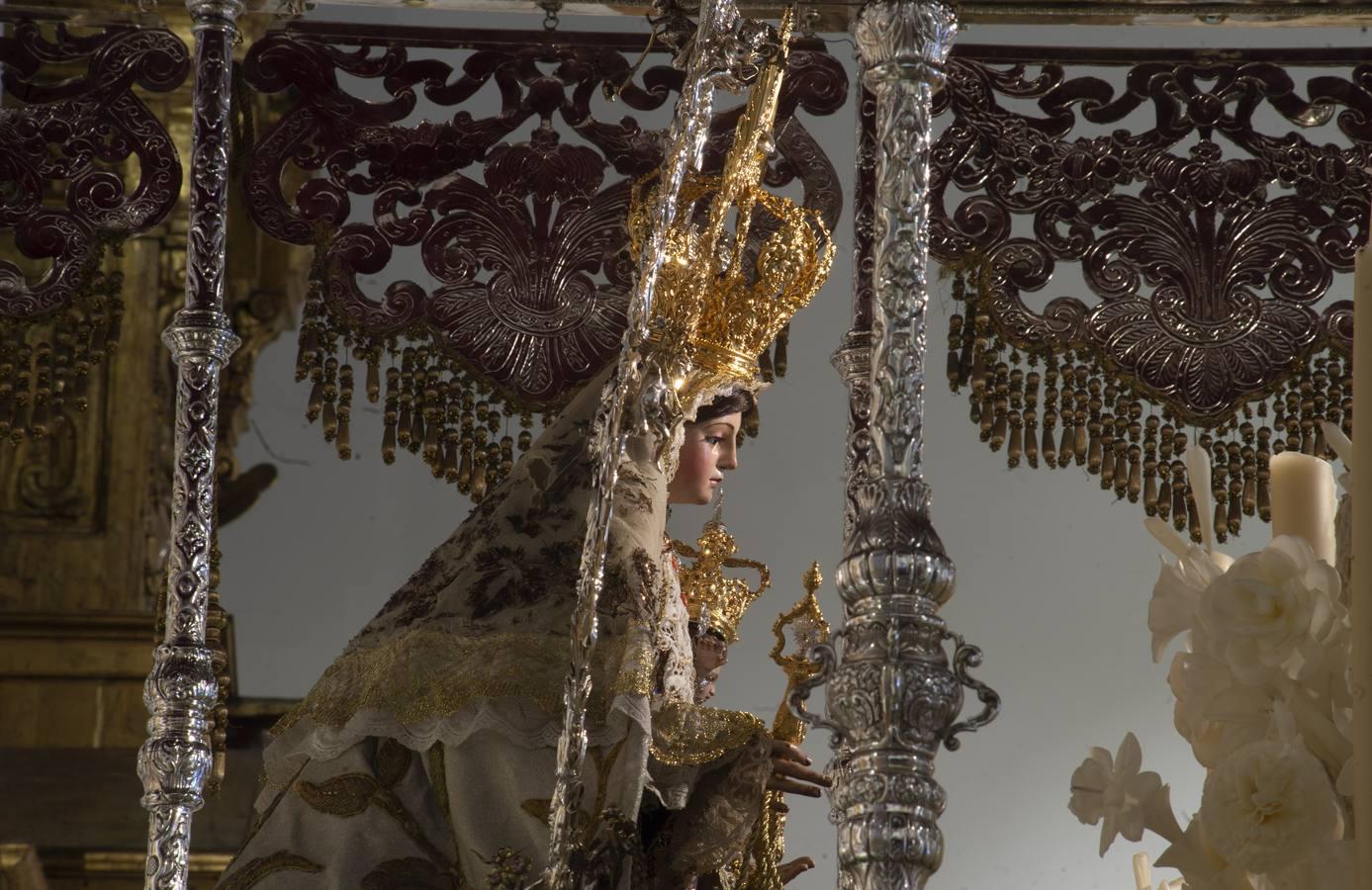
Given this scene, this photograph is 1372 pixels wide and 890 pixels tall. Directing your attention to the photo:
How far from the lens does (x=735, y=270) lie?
2.51 meters

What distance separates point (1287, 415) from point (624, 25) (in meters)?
2.07

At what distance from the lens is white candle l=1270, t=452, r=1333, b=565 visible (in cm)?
115

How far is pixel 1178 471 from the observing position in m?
2.95

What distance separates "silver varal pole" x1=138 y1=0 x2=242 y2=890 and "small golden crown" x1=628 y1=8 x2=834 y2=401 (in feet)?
1.95

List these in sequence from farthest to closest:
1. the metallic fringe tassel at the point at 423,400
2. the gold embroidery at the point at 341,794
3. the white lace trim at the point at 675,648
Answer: the metallic fringe tassel at the point at 423,400 → the white lace trim at the point at 675,648 → the gold embroidery at the point at 341,794

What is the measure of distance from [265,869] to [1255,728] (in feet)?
4.41

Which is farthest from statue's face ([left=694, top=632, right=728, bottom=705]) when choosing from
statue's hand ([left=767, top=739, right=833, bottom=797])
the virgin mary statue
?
statue's hand ([left=767, top=739, right=833, bottom=797])

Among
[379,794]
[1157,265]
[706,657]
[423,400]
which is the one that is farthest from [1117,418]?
[379,794]

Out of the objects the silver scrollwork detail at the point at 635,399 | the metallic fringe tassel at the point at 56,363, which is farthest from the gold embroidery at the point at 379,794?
the metallic fringe tassel at the point at 56,363

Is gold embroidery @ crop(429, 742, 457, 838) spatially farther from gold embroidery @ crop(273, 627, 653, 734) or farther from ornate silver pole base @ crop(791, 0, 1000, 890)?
ornate silver pole base @ crop(791, 0, 1000, 890)

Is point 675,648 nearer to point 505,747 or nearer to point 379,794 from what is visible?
point 505,747

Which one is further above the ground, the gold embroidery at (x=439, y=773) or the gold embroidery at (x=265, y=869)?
the gold embroidery at (x=439, y=773)

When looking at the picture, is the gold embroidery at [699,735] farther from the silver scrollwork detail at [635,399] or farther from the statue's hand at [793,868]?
the statue's hand at [793,868]

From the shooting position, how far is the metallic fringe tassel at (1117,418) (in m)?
2.90
